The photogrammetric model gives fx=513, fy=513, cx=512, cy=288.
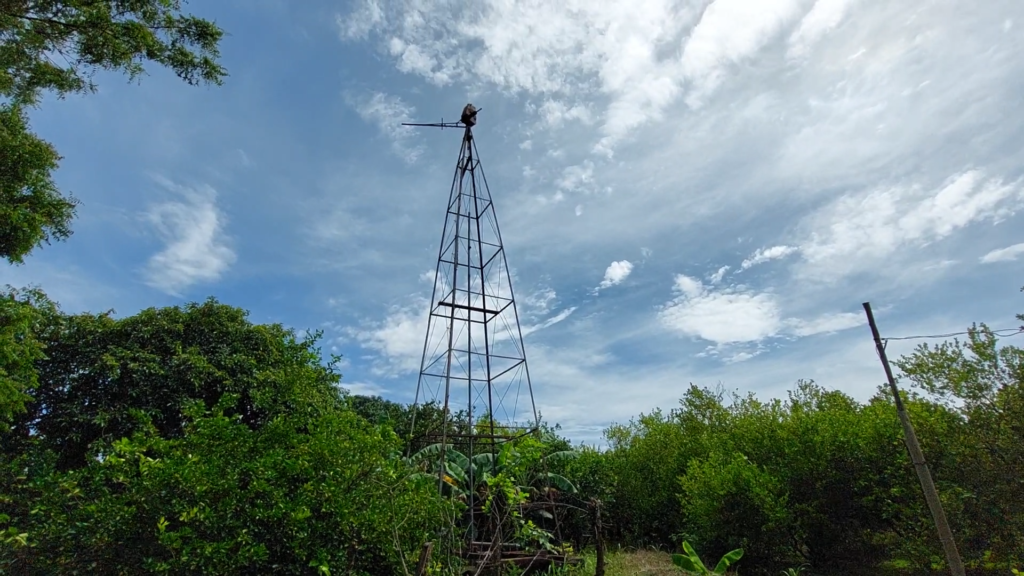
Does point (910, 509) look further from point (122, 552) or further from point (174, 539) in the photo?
point (122, 552)

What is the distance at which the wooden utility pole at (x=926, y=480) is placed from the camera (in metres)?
6.77

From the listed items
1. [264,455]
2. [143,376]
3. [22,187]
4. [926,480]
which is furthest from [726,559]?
[22,187]

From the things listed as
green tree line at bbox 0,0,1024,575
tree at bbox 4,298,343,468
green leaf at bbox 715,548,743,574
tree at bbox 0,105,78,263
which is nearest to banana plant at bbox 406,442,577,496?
green tree line at bbox 0,0,1024,575

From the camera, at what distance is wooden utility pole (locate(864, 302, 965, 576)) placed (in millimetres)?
6766

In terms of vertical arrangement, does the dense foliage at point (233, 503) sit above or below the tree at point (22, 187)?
below

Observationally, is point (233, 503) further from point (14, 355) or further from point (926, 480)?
point (926, 480)

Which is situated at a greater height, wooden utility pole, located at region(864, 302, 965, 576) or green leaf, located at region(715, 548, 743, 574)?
wooden utility pole, located at region(864, 302, 965, 576)

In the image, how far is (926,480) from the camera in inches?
281

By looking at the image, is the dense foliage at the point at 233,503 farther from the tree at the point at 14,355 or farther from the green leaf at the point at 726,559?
the green leaf at the point at 726,559

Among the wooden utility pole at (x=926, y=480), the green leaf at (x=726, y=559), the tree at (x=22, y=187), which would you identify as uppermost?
the tree at (x=22, y=187)

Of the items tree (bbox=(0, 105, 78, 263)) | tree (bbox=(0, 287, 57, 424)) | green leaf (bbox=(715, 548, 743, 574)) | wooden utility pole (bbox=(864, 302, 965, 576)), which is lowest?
green leaf (bbox=(715, 548, 743, 574))

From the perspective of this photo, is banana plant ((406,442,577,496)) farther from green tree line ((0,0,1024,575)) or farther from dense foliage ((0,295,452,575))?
dense foliage ((0,295,452,575))

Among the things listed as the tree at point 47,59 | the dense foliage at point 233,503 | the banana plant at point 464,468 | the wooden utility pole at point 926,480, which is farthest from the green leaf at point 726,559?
the tree at point 47,59

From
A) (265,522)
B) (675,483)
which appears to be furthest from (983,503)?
(265,522)
